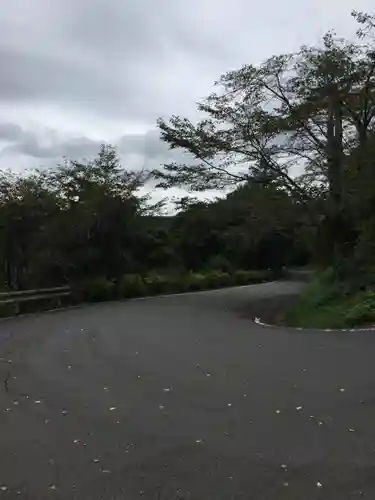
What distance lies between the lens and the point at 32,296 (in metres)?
20.6

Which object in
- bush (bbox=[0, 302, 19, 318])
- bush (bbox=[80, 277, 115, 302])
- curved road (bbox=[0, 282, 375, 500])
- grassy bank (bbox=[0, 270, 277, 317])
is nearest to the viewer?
curved road (bbox=[0, 282, 375, 500])

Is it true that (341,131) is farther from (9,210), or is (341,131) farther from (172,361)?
(172,361)

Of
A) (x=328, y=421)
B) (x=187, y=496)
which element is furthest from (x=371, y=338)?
(x=187, y=496)

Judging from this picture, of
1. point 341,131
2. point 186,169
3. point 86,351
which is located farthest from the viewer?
point 186,169

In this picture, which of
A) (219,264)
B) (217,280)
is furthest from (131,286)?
Result: (219,264)

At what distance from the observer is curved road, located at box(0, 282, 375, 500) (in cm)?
472

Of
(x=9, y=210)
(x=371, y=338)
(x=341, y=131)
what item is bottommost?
(x=371, y=338)

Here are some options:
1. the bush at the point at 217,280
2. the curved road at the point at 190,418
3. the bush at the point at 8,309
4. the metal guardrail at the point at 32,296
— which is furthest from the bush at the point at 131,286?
Answer: the curved road at the point at 190,418

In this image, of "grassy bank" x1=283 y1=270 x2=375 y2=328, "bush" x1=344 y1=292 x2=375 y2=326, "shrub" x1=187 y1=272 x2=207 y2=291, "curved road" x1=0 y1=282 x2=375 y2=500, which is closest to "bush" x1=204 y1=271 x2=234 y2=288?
"shrub" x1=187 y1=272 x2=207 y2=291

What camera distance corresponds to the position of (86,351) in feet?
37.5

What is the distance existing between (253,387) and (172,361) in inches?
94.0

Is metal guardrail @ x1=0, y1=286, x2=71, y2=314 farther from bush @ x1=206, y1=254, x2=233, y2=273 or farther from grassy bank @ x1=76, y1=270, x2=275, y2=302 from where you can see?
bush @ x1=206, y1=254, x2=233, y2=273

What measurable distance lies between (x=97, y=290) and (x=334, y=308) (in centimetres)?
991

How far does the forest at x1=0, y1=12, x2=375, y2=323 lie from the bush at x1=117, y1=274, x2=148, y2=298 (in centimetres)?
8
